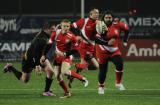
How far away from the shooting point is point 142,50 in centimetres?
3331

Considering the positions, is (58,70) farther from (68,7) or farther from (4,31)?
(68,7)

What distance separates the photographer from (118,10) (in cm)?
3697

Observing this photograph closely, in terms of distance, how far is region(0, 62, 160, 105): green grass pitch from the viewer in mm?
18125

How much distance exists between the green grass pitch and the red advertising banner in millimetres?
4820

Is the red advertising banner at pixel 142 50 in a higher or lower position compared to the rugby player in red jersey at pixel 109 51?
lower

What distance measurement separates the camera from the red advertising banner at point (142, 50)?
33.3m

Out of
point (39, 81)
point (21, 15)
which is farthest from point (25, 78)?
point (21, 15)

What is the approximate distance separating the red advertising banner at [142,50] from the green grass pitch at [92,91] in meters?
4.82

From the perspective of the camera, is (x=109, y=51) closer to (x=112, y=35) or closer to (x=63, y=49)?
(x=112, y=35)

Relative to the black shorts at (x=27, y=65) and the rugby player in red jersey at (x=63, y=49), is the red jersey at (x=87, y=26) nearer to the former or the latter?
the rugby player in red jersey at (x=63, y=49)

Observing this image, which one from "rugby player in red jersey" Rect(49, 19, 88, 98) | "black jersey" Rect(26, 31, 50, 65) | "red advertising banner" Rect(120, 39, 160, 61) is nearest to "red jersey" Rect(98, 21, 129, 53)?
"rugby player in red jersey" Rect(49, 19, 88, 98)

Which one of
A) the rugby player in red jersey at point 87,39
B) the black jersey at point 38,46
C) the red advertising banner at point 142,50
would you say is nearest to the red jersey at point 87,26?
the rugby player in red jersey at point 87,39

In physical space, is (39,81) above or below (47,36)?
below

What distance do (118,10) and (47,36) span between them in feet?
58.6
